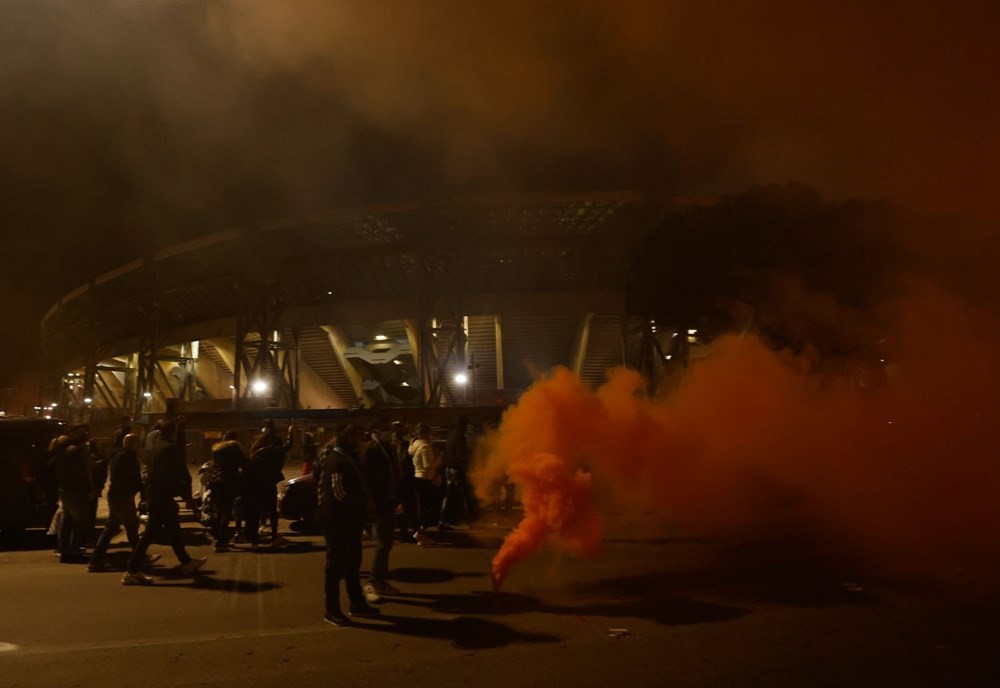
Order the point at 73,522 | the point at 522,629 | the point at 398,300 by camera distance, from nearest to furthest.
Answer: the point at 522,629 < the point at 73,522 < the point at 398,300

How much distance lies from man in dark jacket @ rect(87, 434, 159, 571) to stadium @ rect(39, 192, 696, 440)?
79.8 ft

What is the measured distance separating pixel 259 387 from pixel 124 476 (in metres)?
35.8

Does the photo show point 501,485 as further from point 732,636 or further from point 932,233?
point 932,233

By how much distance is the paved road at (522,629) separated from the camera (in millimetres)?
4691

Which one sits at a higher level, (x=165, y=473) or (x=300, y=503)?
(x=165, y=473)

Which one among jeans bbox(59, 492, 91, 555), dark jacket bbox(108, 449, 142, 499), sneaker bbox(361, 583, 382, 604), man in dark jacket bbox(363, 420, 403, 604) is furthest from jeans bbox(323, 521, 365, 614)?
jeans bbox(59, 492, 91, 555)

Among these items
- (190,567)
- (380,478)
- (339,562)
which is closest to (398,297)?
(190,567)

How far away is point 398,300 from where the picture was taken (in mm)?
40562

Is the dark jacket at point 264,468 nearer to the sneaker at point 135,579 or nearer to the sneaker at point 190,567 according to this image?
the sneaker at point 190,567

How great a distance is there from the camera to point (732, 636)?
5.42 metres

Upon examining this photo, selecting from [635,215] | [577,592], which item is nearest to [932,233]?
[577,592]

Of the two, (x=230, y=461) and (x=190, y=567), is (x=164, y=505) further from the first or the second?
(x=230, y=461)

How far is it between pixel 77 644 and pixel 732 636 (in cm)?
485

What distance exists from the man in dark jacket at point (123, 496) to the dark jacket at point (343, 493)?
10.1 ft
